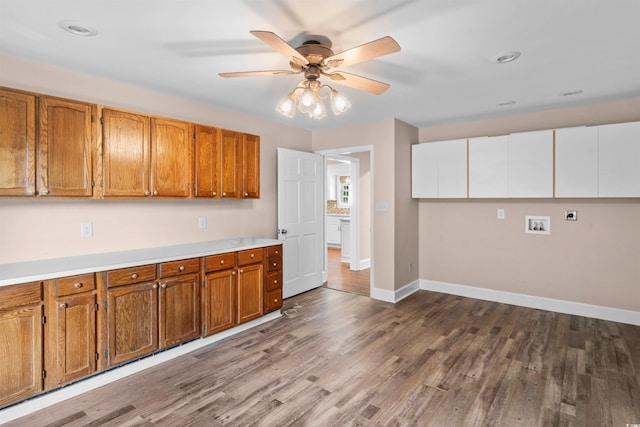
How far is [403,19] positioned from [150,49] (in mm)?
1826

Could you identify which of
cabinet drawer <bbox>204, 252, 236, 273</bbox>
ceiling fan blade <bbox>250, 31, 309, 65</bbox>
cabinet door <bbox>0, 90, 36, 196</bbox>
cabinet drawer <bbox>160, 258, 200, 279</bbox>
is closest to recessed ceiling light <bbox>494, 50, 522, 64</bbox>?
ceiling fan blade <bbox>250, 31, 309, 65</bbox>

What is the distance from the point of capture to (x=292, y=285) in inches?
185

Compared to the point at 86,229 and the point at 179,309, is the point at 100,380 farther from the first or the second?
the point at 86,229

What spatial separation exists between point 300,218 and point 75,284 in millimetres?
2923

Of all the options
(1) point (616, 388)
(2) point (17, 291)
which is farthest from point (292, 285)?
(1) point (616, 388)

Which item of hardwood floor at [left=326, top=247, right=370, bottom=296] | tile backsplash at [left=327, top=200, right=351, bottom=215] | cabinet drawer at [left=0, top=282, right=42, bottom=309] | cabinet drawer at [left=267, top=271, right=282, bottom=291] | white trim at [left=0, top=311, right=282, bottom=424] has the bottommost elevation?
white trim at [left=0, top=311, right=282, bottom=424]

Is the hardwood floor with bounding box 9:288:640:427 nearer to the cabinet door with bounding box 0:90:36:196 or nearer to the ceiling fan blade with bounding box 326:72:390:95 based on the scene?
the cabinet door with bounding box 0:90:36:196

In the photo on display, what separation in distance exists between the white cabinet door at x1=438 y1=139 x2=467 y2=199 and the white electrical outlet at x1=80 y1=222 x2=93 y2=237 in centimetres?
415

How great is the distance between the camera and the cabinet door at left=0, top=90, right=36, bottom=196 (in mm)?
2273

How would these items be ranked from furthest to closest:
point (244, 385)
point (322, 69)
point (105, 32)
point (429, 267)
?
1. point (429, 267)
2. point (244, 385)
3. point (322, 69)
4. point (105, 32)

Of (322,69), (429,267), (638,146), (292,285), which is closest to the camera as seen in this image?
(322,69)

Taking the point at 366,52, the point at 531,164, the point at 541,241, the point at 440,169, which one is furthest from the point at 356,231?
the point at 366,52

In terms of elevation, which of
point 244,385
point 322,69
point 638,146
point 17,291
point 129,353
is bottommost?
point 244,385

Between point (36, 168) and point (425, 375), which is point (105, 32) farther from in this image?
point (425, 375)
